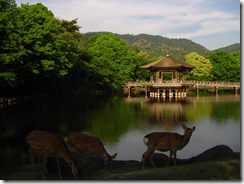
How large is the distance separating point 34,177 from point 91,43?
51.4 meters

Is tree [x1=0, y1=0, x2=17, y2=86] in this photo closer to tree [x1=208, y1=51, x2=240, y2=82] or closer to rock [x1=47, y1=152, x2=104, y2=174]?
rock [x1=47, y1=152, x2=104, y2=174]

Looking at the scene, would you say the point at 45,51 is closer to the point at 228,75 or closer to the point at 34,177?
the point at 34,177

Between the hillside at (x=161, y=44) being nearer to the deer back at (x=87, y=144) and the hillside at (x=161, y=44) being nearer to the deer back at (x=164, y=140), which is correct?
the deer back at (x=87, y=144)

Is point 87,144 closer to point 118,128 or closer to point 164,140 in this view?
point 164,140

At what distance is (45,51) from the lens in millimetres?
30656

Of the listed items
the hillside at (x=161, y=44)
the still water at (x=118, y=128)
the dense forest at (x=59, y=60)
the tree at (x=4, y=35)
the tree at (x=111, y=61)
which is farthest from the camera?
the hillside at (x=161, y=44)

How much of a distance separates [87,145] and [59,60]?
1019 inches

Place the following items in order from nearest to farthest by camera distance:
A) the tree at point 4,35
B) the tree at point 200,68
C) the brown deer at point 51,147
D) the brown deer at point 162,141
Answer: the brown deer at point 51,147, the brown deer at point 162,141, the tree at point 4,35, the tree at point 200,68

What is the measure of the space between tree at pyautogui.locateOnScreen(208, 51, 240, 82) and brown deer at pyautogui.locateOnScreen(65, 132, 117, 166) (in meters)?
48.8

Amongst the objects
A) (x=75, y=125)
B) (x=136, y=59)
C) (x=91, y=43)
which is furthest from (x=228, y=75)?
(x=75, y=125)

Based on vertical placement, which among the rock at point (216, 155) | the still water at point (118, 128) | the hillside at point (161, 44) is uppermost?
the hillside at point (161, 44)

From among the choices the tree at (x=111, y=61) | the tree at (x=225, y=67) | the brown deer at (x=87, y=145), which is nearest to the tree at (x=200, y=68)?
the tree at (x=225, y=67)

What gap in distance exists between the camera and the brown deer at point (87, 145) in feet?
27.0

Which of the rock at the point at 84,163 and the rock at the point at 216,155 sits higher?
the rock at the point at 84,163
